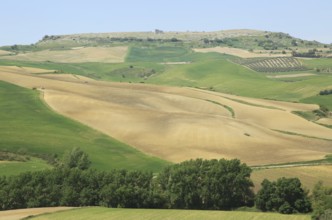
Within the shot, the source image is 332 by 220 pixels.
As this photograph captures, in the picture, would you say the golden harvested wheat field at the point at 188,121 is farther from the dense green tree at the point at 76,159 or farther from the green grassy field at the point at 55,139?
the dense green tree at the point at 76,159

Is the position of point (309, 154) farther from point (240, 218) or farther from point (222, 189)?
point (240, 218)

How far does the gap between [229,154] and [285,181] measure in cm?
2574

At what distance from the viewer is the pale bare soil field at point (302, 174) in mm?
72875

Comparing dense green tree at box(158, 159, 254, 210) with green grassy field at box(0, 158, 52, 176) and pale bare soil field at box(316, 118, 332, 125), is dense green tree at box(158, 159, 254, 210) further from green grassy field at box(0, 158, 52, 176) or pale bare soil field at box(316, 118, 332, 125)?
pale bare soil field at box(316, 118, 332, 125)

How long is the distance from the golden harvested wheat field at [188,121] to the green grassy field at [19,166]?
1838 cm

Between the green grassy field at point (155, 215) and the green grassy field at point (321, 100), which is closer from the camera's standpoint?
the green grassy field at point (155, 215)

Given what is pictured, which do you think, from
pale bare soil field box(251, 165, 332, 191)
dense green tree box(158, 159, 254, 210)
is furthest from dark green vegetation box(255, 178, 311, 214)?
pale bare soil field box(251, 165, 332, 191)

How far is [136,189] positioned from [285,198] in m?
16.4

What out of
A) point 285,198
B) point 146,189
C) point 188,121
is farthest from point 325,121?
point 146,189

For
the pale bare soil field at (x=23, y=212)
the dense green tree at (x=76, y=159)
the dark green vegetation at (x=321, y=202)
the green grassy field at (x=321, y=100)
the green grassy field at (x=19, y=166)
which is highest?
the green grassy field at (x=321, y=100)

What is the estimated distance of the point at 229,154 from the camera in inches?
3538

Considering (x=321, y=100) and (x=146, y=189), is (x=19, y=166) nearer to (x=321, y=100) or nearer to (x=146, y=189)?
(x=146, y=189)

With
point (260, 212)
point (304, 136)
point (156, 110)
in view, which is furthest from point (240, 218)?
point (156, 110)

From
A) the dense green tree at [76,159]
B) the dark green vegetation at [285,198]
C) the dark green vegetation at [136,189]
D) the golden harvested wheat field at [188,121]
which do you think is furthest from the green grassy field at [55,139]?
the dark green vegetation at [285,198]
